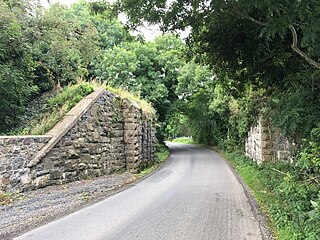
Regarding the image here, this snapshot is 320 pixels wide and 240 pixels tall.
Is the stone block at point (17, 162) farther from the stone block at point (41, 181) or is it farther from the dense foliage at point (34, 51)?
the dense foliage at point (34, 51)

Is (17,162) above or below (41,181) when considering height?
above

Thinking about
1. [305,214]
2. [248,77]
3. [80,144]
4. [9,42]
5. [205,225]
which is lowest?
[205,225]

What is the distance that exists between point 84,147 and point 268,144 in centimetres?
632

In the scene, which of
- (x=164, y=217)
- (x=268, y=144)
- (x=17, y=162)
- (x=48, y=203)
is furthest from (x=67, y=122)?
(x=268, y=144)

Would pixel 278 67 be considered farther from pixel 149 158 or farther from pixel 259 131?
pixel 149 158

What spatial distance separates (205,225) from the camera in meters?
4.57

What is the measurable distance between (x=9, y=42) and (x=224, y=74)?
23.2ft

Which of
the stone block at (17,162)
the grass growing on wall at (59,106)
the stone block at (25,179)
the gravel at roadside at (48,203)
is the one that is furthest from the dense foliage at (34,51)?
the gravel at roadside at (48,203)

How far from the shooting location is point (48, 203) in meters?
5.66

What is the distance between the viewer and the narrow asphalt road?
4.20 meters

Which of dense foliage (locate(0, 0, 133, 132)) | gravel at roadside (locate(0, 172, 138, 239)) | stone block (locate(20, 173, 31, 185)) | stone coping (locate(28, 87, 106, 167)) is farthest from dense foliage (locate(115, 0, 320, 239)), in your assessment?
stone block (locate(20, 173, 31, 185))

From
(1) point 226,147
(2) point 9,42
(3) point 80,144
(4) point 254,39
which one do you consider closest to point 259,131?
(4) point 254,39

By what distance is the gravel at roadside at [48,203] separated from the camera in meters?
4.54

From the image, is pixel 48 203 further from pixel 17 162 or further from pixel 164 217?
pixel 164 217
